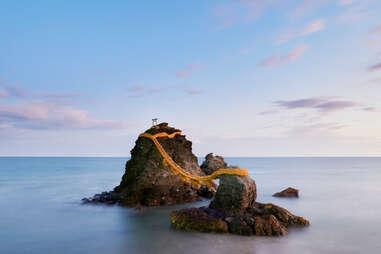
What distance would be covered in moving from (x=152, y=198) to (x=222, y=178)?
4.45 metres

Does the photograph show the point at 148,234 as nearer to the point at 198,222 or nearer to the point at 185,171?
the point at 198,222

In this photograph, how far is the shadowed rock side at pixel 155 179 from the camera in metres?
12.5

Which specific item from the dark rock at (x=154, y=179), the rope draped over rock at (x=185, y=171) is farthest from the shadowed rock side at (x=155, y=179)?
the rope draped over rock at (x=185, y=171)

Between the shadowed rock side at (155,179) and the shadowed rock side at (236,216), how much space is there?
3701 millimetres

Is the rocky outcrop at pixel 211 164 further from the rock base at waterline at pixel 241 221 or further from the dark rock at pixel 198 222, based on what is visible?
the dark rock at pixel 198 222

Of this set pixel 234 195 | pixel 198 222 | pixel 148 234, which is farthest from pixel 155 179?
pixel 234 195

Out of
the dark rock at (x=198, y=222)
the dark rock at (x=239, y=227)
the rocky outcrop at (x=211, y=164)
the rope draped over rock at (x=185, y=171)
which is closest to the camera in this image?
the dark rock at (x=239, y=227)

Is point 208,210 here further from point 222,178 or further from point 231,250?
point 231,250

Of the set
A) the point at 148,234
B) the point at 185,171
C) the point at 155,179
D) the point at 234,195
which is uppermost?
the point at 185,171

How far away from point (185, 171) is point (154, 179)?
1738 mm

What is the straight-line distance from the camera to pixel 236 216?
845 centimetres

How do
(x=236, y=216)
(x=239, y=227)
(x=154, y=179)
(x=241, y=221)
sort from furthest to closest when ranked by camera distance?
(x=154, y=179) → (x=236, y=216) → (x=241, y=221) → (x=239, y=227)

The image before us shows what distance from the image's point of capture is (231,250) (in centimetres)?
692

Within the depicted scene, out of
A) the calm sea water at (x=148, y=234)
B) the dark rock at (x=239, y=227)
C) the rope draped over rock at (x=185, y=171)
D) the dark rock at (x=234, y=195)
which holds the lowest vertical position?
the calm sea water at (x=148, y=234)
